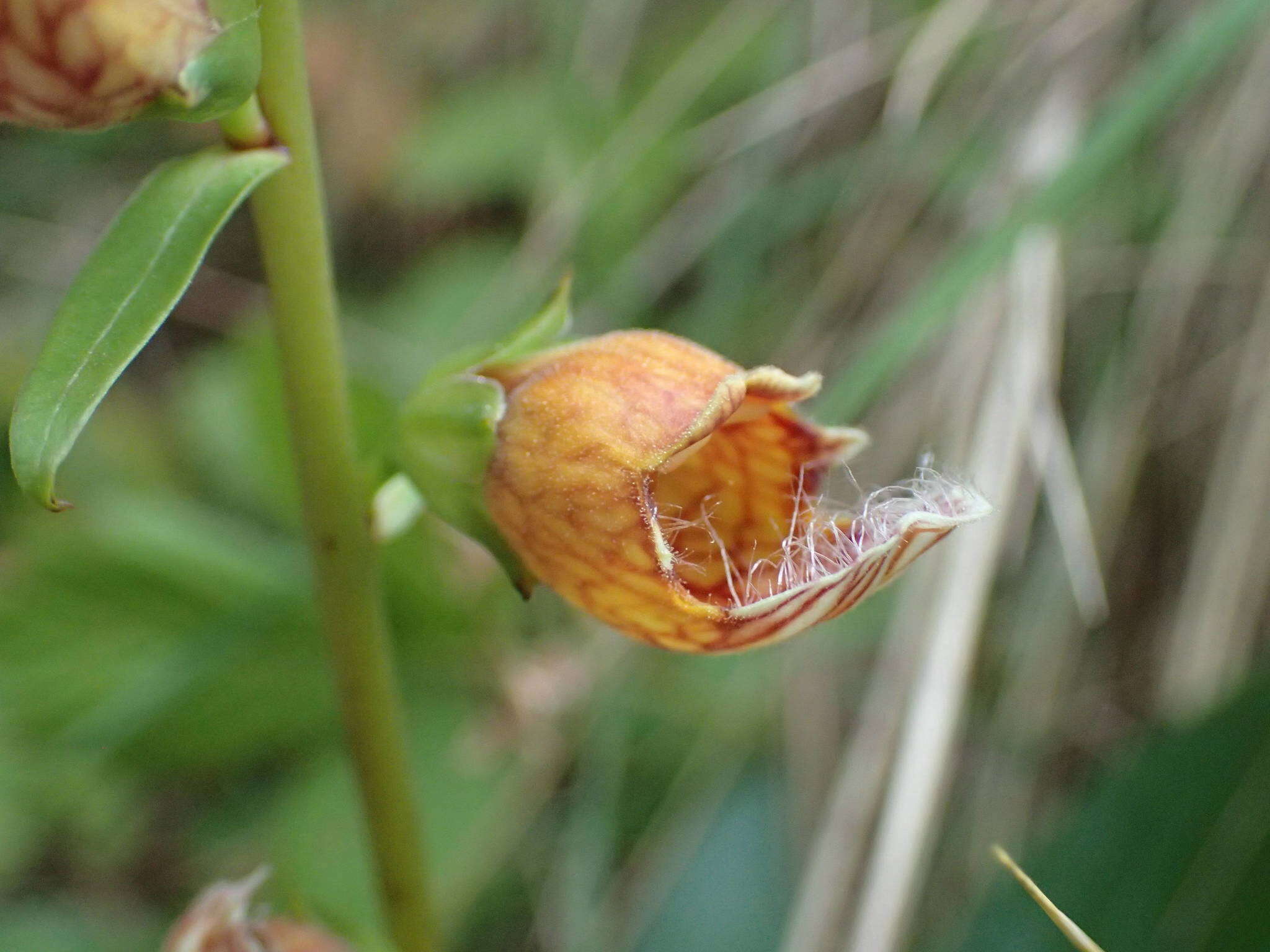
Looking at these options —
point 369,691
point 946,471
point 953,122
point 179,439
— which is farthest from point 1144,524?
point 179,439

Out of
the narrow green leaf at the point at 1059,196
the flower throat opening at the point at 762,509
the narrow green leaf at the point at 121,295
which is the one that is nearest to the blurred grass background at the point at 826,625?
the narrow green leaf at the point at 1059,196

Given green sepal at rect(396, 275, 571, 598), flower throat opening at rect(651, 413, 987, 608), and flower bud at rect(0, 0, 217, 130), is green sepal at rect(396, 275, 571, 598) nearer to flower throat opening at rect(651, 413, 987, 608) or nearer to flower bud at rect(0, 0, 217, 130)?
flower throat opening at rect(651, 413, 987, 608)

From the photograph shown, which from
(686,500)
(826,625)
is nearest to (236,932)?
(686,500)

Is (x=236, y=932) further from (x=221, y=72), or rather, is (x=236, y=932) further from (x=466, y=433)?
(x=221, y=72)

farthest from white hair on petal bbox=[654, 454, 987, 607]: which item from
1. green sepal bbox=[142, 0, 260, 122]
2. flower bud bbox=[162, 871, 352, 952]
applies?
flower bud bbox=[162, 871, 352, 952]

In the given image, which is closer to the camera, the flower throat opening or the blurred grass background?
the flower throat opening

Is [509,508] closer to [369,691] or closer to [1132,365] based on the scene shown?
[369,691]
